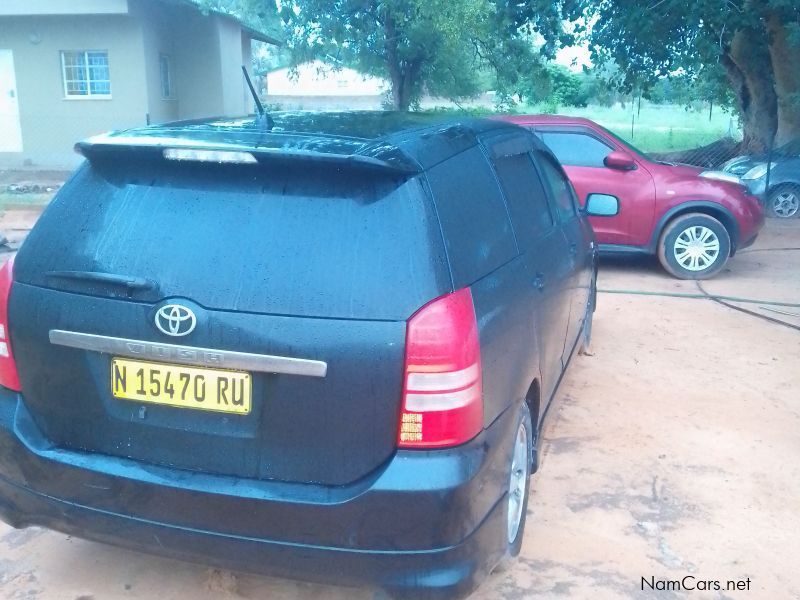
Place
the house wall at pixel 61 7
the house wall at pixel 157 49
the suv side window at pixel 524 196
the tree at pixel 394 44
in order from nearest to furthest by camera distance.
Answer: the suv side window at pixel 524 196 < the house wall at pixel 61 7 < the house wall at pixel 157 49 < the tree at pixel 394 44

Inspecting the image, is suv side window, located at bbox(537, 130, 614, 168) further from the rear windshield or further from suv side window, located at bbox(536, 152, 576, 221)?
the rear windshield

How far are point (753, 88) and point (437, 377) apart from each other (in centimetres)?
1727

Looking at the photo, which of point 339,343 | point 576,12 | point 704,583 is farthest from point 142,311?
point 576,12

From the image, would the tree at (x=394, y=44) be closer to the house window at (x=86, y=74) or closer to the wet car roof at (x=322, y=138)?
the house window at (x=86, y=74)

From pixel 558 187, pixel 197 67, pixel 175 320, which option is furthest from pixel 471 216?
pixel 197 67

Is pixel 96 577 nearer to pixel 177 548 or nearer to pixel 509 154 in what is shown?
pixel 177 548

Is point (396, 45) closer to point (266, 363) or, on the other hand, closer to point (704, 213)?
point (704, 213)

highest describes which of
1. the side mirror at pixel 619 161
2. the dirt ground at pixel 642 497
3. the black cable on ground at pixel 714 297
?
the side mirror at pixel 619 161

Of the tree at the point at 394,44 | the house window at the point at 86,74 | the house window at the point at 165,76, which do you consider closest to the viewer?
the house window at the point at 86,74

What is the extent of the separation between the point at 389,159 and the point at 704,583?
7.23 feet

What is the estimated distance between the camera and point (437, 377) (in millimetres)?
2492

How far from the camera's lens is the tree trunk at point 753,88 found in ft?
55.0

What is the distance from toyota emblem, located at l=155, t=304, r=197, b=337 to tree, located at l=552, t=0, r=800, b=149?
12385mm

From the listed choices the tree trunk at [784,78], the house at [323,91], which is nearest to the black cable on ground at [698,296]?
the tree trunk at [784,78]
